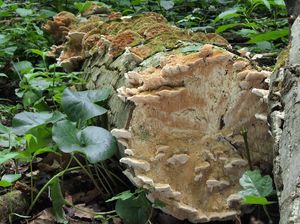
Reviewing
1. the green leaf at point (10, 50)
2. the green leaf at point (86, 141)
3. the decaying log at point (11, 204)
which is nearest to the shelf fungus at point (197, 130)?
the green leaf at point (86, 141)

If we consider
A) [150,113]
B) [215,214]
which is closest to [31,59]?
[150,113]

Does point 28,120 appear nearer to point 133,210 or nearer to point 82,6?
point 133,210

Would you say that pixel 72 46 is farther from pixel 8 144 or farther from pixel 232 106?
pixel 232 106

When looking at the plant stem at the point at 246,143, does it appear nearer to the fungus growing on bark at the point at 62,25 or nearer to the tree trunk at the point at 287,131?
the tree trunk at the point at 287,131

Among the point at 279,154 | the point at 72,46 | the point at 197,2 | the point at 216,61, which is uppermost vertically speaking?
the point at 216,61

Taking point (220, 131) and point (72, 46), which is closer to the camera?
point (220, 131)

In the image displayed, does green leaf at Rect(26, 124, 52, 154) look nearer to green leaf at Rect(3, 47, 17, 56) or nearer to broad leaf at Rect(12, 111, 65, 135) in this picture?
broad leaf at Rect(12, 111, 65, 135)
